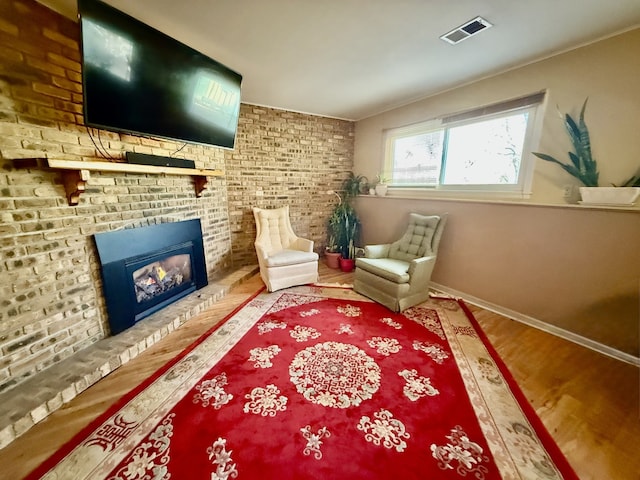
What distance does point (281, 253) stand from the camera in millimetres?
3217

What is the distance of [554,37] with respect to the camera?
1.95m

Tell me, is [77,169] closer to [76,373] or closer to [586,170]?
[76,373]

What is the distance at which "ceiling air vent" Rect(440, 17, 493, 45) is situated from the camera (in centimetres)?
179

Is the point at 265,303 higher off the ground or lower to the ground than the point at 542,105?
lower

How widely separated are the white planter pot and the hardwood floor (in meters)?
1.22

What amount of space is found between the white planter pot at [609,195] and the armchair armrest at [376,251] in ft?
6.04

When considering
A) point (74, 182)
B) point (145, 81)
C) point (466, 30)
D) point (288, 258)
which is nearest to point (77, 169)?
point (74, 182)

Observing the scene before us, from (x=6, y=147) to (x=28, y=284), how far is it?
82cm

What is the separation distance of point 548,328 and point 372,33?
3041mm

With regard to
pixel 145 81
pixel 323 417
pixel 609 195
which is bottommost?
pixel 323 417

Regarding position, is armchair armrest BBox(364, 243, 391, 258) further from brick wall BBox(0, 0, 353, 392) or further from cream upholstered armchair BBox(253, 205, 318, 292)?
brick wall BBox(0, 0, 353, 392)

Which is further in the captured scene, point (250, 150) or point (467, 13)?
point (250, 150)

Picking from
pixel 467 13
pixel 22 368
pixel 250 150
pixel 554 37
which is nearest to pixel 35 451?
pixel 22 368

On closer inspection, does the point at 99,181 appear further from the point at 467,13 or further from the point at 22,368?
the point at 467,13
